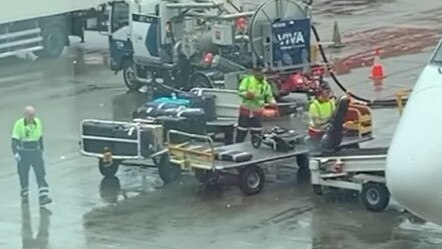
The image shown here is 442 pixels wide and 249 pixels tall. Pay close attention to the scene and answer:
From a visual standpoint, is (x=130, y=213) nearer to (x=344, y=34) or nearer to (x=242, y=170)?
(x=242, y=170)

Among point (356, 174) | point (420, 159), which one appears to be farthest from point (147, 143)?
point (420, 159)

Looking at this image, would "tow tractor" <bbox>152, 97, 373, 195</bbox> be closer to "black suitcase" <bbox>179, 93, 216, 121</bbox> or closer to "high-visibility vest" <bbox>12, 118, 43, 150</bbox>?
"black suitcase" <bbox>179, 93, 216, 121</bbox>

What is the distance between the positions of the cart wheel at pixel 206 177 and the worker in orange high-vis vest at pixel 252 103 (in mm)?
1153

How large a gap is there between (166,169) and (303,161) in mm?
2052

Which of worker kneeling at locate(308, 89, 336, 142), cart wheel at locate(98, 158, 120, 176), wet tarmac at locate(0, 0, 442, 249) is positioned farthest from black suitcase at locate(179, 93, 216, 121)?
worker kneeling at locate(308, 89, 336, 142)

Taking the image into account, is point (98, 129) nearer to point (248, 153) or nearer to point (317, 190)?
point (248, 153)

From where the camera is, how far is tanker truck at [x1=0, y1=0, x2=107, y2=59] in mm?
31953

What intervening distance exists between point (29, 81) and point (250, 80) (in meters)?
10.3

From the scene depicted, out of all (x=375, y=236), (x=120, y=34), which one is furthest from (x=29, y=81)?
(x=375, y=236)

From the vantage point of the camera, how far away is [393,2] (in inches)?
1634

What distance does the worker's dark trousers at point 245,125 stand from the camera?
781 inches

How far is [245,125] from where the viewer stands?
19.9 m

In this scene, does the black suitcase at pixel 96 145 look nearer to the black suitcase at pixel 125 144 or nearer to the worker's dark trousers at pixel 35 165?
the black suitcase at pixel 125 144

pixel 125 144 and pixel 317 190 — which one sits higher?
pixel 125 144
